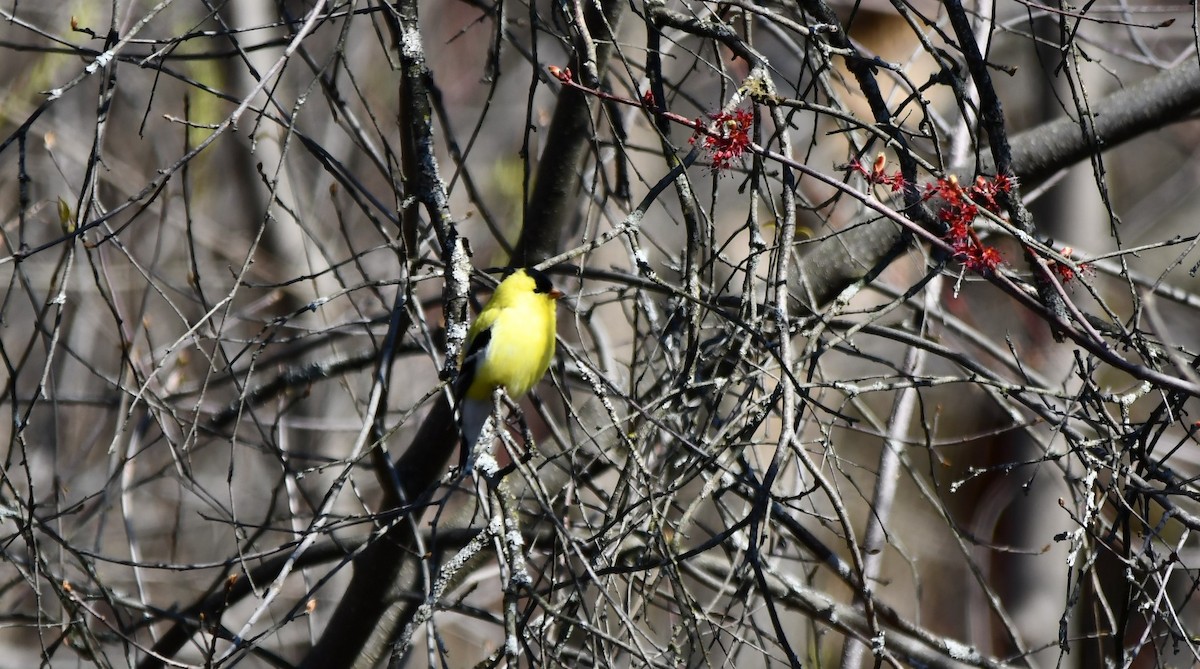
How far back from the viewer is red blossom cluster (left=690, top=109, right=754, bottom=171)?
2.21 m

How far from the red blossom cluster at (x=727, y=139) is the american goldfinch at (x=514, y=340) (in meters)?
1.74

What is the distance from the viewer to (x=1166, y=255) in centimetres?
1297

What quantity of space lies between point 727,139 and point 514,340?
1.98 m

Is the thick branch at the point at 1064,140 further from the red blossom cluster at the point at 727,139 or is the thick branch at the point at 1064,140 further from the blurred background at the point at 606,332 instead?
the red blossom cluster at the point at 727,139

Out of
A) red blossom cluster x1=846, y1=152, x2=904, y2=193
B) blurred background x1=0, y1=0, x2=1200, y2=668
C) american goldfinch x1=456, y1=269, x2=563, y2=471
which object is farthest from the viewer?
american goldfinch x1=456, y1=269, x2=563, y2=471

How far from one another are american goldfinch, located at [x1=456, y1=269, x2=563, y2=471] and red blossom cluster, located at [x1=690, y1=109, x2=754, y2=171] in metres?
1.74

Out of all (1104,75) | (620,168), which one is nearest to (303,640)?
(620,168)

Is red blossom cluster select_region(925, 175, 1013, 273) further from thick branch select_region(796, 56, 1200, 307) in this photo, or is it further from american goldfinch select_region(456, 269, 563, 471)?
american goldfinch select_region(456, 269, 563, 471)

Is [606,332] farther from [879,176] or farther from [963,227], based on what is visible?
[963,227]

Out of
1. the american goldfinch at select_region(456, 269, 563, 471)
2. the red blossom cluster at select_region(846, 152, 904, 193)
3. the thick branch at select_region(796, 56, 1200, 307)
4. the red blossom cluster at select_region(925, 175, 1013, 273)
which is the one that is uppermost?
the thick branch at select_region(796, 56, 1200, 307)

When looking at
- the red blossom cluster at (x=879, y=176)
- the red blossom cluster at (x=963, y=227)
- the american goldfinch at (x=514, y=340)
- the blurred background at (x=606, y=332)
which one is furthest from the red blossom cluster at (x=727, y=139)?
the american goldfinch at (x=514, y=340)

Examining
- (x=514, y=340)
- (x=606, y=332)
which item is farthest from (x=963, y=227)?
(x=606, y=332)

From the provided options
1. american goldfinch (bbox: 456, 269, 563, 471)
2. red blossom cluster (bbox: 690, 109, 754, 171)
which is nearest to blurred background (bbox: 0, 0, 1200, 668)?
red blossom cluster (bbox: 690, 109, 754, 171)

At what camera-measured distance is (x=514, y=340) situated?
4.05m
